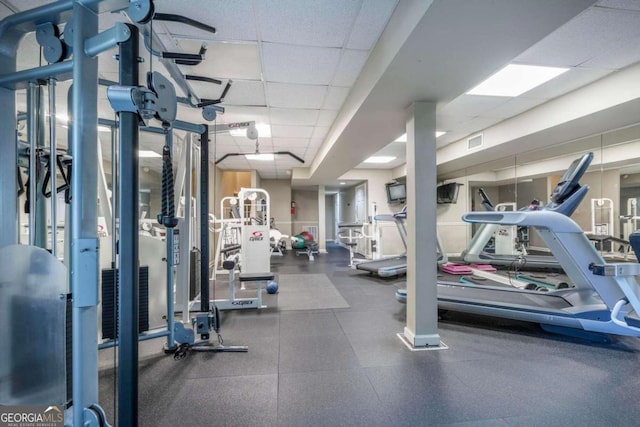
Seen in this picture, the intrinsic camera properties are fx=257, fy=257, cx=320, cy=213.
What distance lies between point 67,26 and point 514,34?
232 cm

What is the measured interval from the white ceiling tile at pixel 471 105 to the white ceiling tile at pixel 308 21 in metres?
1.68

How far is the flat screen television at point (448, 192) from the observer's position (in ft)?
23.0

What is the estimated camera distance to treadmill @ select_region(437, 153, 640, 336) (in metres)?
2.30

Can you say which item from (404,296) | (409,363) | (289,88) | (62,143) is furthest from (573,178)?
(62,143)

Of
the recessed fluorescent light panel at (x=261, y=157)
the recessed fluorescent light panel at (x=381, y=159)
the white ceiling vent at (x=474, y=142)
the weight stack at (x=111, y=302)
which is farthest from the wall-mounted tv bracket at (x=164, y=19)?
the recessed fluorescent light panel at (x=381, y=159)

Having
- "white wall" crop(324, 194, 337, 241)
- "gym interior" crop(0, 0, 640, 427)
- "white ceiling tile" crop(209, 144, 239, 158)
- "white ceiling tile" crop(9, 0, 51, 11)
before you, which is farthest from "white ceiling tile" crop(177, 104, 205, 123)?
"white wall" crop(324, 194, 337, 241)

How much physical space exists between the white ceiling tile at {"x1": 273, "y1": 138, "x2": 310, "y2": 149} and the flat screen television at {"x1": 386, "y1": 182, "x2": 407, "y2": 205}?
3517 mm

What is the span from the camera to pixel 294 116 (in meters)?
3.72

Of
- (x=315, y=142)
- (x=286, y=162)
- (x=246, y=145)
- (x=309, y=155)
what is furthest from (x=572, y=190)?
(x=286, y=162)

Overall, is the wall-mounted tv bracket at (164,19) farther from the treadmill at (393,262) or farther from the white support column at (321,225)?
the white support column at (321,225)

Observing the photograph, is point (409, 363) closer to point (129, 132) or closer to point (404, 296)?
point (404, 296)

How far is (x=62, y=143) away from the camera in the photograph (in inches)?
160

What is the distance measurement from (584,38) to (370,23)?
5.85ft

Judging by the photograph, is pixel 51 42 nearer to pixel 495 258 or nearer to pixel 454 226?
pixel 495 258
